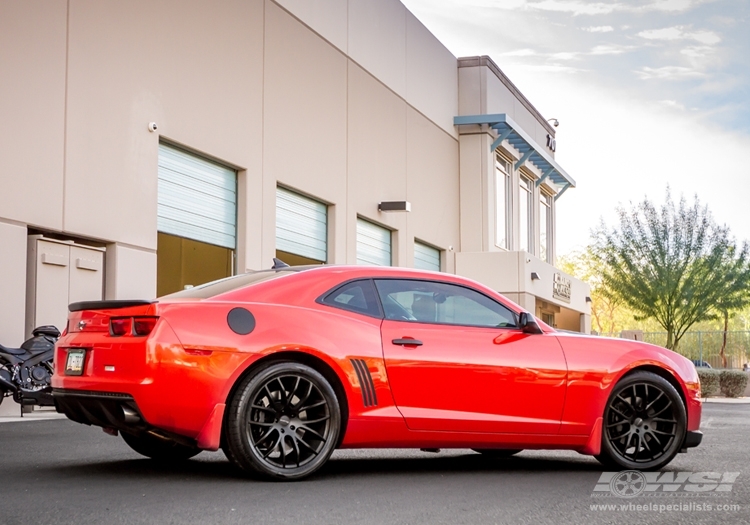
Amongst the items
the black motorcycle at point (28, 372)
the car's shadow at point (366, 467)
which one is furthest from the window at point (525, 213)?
the car's shadow at point (366, 467)

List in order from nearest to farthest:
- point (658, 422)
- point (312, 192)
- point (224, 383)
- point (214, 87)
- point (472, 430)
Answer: point (224, 383) → point (472, 430) → point (658, 422) → point (214, 87) → point (312, 192)

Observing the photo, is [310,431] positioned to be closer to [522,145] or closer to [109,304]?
[109,304]

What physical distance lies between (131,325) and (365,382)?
4.96 feet

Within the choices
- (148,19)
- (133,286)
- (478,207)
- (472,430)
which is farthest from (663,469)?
(478,207)

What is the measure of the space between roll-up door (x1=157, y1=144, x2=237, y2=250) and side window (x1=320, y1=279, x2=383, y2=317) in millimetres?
11613

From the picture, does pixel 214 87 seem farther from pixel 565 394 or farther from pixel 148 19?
pixel 565 394

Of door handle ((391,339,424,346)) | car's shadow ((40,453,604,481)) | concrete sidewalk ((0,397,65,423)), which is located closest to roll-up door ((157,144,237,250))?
concrete sidewalk ((0,397,65,423))

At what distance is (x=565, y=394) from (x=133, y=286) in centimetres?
1083

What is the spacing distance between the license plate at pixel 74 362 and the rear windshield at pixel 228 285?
639mm

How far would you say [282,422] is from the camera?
653 cm

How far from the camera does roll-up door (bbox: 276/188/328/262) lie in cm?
2278

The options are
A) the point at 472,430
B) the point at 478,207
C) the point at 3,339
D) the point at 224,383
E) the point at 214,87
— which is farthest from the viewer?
the point at 478,207

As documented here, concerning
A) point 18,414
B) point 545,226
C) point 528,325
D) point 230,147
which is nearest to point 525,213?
point 545,226

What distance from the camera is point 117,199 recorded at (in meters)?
16.8
